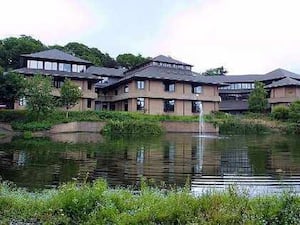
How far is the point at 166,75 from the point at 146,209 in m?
50.1

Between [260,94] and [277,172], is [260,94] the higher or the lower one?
the higher one

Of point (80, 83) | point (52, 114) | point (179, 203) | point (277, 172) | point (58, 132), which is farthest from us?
point (80, 83)

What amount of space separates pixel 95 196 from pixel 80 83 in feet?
155

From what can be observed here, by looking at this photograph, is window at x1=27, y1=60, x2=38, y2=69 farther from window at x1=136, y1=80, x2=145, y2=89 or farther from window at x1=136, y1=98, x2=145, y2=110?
window at x1=136, y1=98, x2=145, y2=110

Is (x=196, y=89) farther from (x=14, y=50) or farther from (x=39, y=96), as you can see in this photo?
(x=14, y=50)

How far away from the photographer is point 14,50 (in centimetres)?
7562

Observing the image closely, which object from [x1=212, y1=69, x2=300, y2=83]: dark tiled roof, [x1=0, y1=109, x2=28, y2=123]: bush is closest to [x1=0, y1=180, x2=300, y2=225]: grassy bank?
[x1=0, y1=109, x2=28, y2=123]: bush

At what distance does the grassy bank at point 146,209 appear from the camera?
22.1ft

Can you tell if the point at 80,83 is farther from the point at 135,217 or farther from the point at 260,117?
the point at 135,217

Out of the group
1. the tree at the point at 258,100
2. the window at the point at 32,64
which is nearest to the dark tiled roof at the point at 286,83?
the tree at the point at 258,100

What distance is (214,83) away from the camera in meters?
60.5

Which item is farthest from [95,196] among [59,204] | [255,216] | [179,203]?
[255,216]

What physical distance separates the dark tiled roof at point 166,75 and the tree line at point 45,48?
81.0 feet

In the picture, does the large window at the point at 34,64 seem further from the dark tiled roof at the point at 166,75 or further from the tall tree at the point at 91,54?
the tall tree at the point at 91,54
